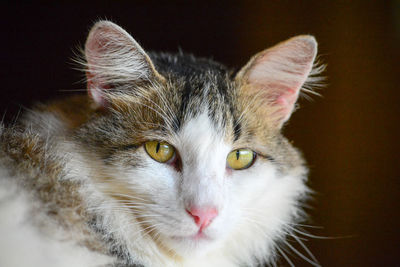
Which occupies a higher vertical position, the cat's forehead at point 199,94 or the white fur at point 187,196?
the cat's forehead at point 199,94

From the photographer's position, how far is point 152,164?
3.35 feet

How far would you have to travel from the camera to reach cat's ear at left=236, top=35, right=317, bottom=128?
1132mm

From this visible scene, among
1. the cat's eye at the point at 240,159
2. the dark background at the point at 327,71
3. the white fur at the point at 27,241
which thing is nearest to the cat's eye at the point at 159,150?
the cat's eye at the point at 240,159

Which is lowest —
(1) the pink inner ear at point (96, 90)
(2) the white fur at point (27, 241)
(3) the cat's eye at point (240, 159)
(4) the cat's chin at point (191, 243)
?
(4) the cat's chin at point (191, 243)

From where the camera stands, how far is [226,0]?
1.74 metres

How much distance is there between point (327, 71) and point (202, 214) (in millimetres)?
1035

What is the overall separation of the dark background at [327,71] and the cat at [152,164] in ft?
1.57

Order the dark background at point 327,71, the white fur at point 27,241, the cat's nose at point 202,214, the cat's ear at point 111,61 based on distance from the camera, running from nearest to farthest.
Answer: the white fur at point 27,241
the cat's nose at point 202,214
the cat's ear at point 111,61
the dark background at point 327,71

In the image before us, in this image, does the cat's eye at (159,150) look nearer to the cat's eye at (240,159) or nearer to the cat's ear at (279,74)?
the cat's eye at (240,159)

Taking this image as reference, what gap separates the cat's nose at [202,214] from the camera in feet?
3.03

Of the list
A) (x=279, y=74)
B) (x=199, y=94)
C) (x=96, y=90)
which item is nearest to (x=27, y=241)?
(x=96, y=90)

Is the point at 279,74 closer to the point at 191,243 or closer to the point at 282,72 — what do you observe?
the point at 282,72

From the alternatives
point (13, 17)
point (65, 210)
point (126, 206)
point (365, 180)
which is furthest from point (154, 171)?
point (365, 180)

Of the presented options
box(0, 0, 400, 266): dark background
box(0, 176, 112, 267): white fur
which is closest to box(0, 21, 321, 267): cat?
box(0, 176, 112, 267): white fur
